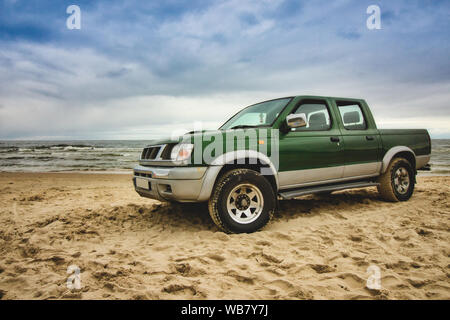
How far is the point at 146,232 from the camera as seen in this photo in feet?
12.2

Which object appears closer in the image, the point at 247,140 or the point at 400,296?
the point at 400,296

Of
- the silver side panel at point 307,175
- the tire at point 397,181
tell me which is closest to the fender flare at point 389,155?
the tire at point 397,181

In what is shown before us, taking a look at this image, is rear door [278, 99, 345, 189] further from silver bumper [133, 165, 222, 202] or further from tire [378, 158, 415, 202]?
tire [378, 158, 415, 202]

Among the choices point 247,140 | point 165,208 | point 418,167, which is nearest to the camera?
point 247,140

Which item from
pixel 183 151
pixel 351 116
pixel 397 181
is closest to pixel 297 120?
pixel 183 151

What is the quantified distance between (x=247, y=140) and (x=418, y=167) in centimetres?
384

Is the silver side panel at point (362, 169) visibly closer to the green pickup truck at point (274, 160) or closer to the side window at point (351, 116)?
the green pickup truck at point (274, 160)

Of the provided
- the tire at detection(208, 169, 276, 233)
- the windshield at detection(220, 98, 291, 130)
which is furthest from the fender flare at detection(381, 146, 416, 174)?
the tire at detection(208, 169, 276, 233)

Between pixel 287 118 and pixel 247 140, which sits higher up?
pixel 287 118

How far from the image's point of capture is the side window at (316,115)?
4.17 meters
